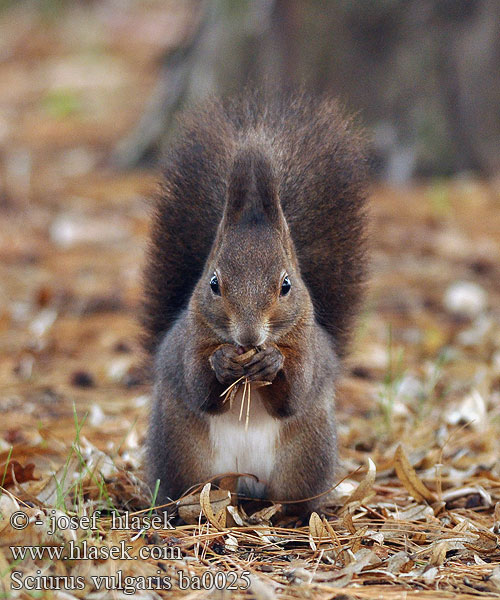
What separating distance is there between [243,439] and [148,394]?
0.92 m

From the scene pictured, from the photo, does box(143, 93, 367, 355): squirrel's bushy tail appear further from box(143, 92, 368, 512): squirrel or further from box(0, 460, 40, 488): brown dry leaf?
box(0, 460, 40, 488): brown dry leaf

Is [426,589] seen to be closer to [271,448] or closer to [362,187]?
[271,448]

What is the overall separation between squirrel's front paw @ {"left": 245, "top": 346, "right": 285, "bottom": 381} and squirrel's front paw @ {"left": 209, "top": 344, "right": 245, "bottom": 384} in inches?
1.0

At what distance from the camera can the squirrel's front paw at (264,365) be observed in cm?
237

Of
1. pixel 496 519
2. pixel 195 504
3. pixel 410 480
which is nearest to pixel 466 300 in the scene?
pixel 410 480

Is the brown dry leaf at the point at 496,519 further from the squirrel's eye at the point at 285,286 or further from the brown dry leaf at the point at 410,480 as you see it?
the squirrel's eye at the point at 285,286

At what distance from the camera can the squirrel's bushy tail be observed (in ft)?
9.09

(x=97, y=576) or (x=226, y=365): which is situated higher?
(x=226, y=365)

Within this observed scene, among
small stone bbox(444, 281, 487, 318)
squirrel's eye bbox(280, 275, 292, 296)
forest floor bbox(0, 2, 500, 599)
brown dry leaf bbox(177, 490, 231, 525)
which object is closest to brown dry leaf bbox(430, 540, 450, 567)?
forest floor bbox(0, 2, 500, 599)

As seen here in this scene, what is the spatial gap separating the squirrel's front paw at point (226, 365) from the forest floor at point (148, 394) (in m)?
0.33

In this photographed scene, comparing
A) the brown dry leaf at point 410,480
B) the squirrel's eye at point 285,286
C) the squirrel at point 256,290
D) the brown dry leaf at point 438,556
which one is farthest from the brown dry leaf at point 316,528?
the squirrel's eye at point 285,286

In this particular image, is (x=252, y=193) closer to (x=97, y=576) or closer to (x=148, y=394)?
(x=97, y=576)

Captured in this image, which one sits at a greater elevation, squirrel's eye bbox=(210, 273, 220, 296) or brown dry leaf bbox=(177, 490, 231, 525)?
squirrel's eye bbox=(210, 273, 220, 296)

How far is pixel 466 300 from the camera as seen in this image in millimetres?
5023
